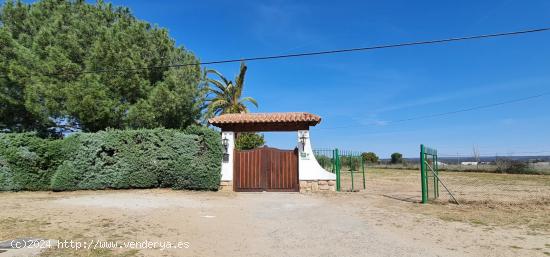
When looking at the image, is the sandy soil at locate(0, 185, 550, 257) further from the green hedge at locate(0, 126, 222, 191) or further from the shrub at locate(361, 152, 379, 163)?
the shrub at locate(361, 152, 379, 163)

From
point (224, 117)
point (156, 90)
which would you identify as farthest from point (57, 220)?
point (156, 90)

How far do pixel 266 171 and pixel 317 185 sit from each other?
2.07 meters

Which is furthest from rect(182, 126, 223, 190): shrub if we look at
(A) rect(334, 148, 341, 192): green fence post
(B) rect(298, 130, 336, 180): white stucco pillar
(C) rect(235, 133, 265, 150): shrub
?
(C) rect(235, 133, 265, 150): shrub

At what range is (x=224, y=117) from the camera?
47.6ft

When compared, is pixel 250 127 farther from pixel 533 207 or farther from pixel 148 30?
pixel 533 207

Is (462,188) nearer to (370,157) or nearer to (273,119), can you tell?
(273,119)

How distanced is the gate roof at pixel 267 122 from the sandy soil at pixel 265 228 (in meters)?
3.61

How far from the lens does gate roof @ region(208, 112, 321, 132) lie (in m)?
13.9

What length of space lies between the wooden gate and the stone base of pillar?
283mm

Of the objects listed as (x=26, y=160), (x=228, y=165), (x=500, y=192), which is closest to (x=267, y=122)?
(x=228, y=165)

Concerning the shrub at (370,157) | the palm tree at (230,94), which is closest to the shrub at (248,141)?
the palm tree at (230,94)

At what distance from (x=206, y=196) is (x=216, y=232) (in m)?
5.80

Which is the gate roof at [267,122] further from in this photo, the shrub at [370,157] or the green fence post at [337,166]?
the shrub at [370,157]

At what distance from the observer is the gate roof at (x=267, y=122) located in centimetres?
1389
